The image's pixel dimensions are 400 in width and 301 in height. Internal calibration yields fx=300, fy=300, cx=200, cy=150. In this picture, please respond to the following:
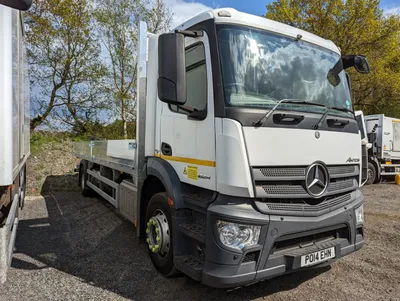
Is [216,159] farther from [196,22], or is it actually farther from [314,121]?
[196,22]

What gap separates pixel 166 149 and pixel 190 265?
1.31 m

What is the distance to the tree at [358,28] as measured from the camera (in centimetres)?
1589

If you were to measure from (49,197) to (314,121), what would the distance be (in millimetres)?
7723

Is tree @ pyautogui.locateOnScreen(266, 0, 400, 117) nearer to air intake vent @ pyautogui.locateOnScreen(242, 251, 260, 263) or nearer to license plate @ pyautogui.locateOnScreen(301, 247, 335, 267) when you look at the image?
license plate @ pyautogui.locateOnScreen(301, 247, 335, 267)

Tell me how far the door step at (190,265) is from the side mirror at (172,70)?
1457mm

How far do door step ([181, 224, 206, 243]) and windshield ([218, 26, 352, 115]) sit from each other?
1169mm

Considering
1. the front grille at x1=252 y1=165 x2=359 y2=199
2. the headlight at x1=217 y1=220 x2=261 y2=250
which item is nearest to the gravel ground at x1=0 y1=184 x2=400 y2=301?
the headlight at x1=217 y1=220 x2=261 y2=250

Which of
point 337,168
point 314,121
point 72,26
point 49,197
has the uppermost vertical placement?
point 72,26

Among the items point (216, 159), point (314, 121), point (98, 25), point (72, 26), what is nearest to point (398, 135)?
point (314, 121)

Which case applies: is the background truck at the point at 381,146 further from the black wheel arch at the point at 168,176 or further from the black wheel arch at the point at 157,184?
the black wheel arch at the point at 168,176

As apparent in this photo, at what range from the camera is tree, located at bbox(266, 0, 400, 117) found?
15891 millimetres

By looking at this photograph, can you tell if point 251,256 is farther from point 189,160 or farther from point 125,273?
point 125,273

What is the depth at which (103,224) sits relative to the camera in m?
5.55

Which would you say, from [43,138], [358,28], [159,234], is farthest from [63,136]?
[358,28]
